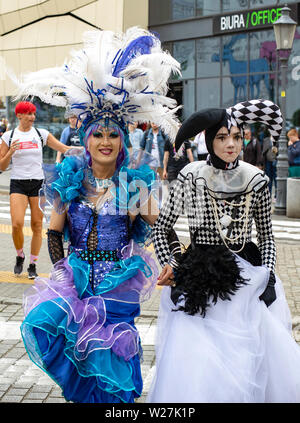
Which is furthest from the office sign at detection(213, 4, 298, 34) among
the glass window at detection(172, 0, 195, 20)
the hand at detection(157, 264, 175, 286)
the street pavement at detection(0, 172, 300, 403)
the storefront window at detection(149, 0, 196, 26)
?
the hand at detection(157, 264, 175, 286)

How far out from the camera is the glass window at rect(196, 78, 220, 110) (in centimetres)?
2109

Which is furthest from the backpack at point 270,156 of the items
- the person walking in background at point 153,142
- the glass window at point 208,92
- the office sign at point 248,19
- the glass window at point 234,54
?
the glass window at point 208,92

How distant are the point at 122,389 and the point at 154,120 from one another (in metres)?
1.58

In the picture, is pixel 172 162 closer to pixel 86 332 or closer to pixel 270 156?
pixel 270 156

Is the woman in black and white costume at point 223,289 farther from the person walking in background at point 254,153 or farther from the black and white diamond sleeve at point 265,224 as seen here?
the person walking in background at point 254,153

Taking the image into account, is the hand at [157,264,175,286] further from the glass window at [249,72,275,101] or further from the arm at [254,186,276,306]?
the glass window at [249,72,275,101]

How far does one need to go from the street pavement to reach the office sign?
10410 mm

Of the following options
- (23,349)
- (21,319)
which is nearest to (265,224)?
(23,349)

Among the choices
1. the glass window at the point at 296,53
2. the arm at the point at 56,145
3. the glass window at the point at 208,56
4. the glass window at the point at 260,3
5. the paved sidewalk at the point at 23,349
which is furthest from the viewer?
the glass window at the point at 208,56

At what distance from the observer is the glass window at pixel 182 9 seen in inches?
851

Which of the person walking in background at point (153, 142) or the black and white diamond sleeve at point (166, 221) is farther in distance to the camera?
the person walking in background at point (153, 142)

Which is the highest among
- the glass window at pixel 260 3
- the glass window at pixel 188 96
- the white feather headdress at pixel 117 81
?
the glass window at pixel 260 3

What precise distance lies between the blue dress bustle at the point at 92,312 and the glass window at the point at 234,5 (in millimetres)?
17971
